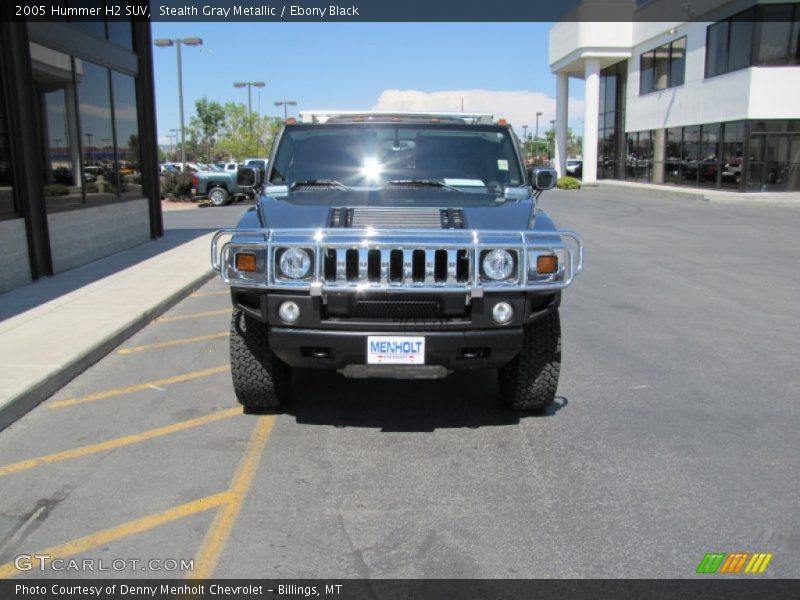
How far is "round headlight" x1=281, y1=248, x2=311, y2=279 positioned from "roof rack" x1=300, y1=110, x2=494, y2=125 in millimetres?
2204

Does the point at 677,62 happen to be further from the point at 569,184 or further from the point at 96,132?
the point at 96,132

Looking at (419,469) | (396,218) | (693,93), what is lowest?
(419,469)

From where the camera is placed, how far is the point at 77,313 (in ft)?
24.6

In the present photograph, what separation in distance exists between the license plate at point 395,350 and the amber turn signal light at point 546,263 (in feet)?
2.55

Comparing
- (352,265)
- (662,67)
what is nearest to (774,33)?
(662,67)

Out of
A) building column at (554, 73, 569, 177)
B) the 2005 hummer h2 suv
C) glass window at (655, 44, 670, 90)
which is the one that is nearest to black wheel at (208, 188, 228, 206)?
glass window at (655, 44, 670, 90)

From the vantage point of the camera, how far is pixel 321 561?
3094 mm

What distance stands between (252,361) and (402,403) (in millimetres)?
1149

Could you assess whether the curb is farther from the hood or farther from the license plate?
the license plate

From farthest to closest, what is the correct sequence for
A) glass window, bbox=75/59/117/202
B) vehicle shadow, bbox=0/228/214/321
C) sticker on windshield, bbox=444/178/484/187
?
1. glass window, bbox=75/59/117/202
2. vehicle shadow, bbox=0/228/214/321
3. sticker on windshield, bbox=444/178/484/187

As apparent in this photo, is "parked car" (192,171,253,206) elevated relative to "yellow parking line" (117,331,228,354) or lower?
elevated

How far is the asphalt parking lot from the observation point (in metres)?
3.17

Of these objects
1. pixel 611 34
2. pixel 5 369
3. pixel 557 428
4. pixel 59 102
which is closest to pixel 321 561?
pixel 557 428
